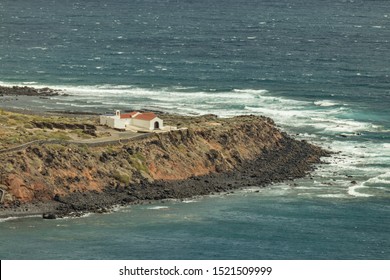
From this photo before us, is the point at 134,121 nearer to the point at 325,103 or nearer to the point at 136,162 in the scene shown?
the point at 136,162

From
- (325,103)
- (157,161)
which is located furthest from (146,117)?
(325,103)

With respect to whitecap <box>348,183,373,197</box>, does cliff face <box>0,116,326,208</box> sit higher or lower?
higher

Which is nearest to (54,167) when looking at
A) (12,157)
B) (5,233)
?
(12,157)

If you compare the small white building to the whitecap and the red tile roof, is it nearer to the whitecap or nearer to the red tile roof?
the red tile roof

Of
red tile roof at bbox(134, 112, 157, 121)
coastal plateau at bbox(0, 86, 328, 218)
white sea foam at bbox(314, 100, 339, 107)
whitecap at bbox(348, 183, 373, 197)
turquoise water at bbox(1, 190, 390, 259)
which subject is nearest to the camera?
turquoise water at bbox(1, 190, 390, 259)

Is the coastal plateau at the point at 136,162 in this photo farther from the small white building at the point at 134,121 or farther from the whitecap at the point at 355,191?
the whitecap at the point at 355,191

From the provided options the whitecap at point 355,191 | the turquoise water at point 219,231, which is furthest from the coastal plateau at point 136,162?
the whitecap at point 355,191

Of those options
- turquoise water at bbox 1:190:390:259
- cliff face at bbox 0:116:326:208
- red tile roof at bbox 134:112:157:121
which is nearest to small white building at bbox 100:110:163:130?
red tile roof at bbox 134:112:157:121
